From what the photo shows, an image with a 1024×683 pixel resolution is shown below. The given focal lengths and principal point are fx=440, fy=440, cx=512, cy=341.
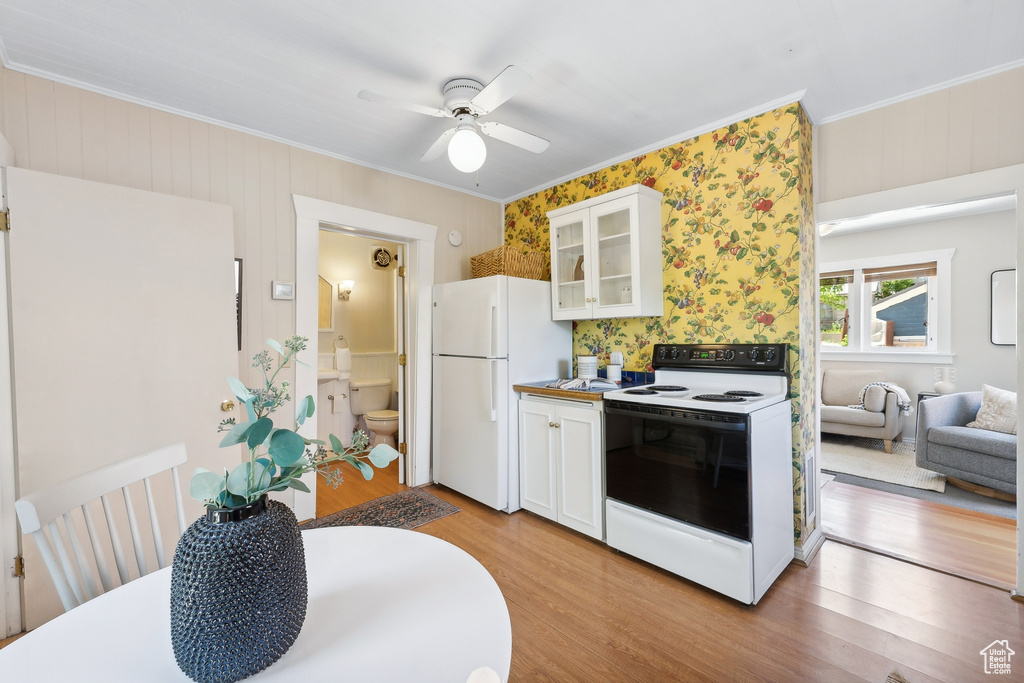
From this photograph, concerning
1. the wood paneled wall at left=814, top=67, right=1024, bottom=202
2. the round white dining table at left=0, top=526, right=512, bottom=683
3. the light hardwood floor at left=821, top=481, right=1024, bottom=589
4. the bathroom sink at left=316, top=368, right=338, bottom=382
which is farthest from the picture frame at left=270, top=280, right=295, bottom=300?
the light hardwood floor at left=821, top=481, right=1024, bottom=589

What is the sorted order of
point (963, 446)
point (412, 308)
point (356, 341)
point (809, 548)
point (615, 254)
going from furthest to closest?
point (356, 341) < point (412, 308) < point (963, 446) < point (615, 254) < point (809, 548)

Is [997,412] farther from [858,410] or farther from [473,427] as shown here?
[473,427]

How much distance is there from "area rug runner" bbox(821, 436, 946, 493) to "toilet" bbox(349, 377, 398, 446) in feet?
13.1

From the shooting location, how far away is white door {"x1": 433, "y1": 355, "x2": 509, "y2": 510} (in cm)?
298

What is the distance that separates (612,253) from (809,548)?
2035 mm

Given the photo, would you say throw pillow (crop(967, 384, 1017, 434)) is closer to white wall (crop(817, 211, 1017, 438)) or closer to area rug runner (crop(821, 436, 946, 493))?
area rug runner (crop(821, 436, 946, 493))

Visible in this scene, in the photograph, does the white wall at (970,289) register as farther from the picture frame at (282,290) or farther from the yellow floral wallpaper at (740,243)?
the picture frame at (282,290)

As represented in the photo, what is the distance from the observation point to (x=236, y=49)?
1921mm

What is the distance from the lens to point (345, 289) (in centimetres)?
477

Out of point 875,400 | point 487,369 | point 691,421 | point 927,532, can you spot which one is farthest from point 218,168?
point 875,400

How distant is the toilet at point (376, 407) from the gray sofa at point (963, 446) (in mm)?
4540

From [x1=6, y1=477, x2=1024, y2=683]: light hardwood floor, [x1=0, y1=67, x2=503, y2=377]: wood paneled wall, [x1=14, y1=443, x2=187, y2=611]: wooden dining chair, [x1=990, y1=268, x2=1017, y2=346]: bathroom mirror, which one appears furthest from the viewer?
[x1=990, y1=268, x2=1017, y2=346]: bathroom mirror

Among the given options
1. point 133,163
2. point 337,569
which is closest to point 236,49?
point 133,163

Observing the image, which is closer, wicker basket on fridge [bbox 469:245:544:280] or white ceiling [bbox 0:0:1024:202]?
white ceiling [bbox 0:0:1024:202]
